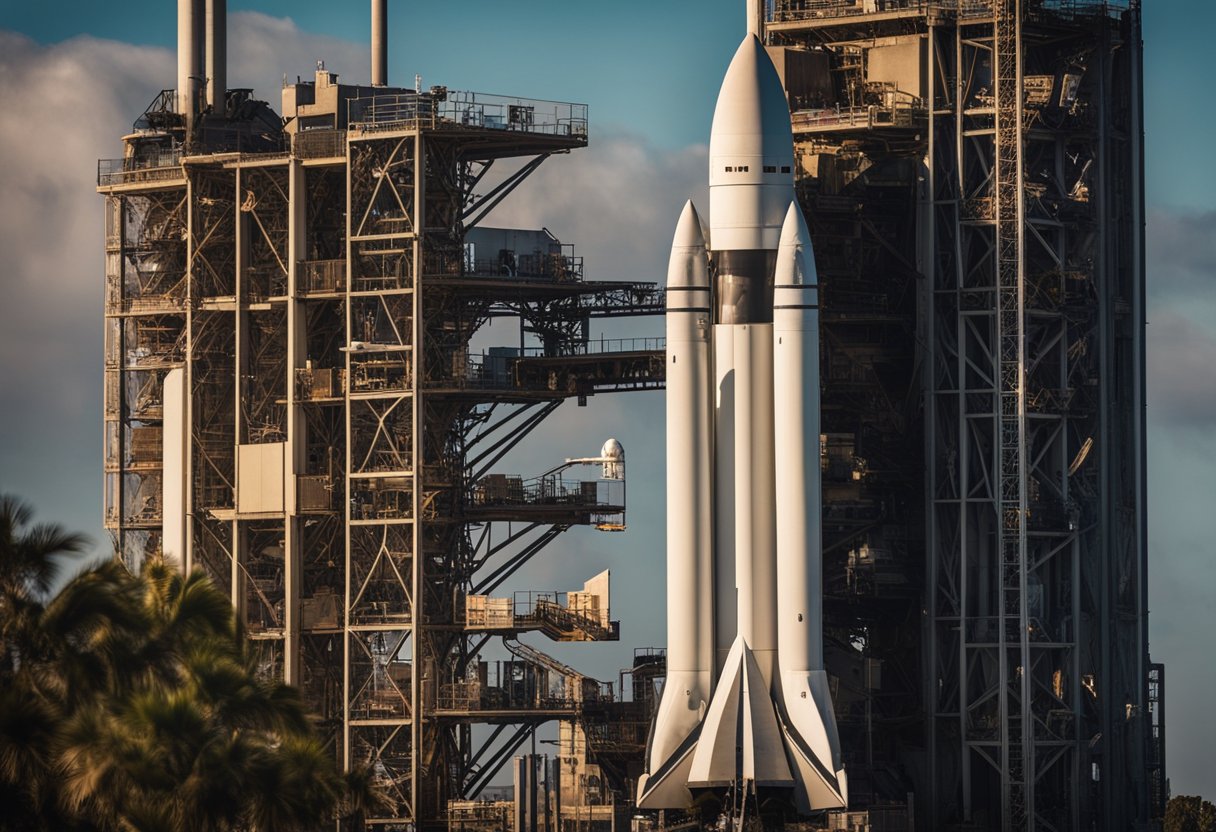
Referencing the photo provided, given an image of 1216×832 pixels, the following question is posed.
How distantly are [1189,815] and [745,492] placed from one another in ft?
100

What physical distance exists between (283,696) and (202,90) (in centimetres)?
4852

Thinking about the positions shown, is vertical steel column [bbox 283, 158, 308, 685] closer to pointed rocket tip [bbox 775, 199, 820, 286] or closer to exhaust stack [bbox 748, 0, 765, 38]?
exhaust stack [bbox 748, 0, 765, 38]

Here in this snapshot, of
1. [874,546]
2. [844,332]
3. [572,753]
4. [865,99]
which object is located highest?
[865,99]

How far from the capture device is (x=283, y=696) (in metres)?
76.1

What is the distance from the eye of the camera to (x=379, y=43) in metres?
120

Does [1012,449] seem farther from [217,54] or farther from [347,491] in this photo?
[217,54]

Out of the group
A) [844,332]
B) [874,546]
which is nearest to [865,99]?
[844,332]

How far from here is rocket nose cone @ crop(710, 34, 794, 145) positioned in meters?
102

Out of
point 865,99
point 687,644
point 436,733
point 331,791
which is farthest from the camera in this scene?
point 865,99

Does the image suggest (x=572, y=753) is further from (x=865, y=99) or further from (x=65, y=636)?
(x=65, y=636)

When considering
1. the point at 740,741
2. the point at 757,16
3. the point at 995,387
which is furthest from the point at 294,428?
the point at 995,387

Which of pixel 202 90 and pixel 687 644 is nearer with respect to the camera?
pixel 687 644

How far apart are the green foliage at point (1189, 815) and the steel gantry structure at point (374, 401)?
78.5ft

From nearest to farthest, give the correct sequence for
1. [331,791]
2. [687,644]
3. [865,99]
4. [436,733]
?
[331,791] → [687,644] → [436,733] → [865,99]
